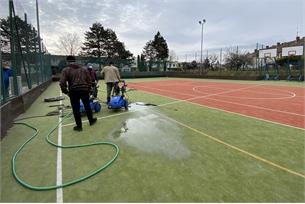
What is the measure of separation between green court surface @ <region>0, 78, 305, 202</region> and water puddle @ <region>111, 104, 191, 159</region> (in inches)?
0.7

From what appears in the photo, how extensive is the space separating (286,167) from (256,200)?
118 centimetres

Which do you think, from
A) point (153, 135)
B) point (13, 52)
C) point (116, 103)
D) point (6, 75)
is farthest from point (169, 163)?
point (13, 52)

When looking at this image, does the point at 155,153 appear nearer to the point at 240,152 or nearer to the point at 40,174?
the point at 240,152

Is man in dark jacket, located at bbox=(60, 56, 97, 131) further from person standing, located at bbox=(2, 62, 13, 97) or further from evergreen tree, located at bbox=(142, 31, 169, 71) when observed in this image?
evergreen tree, located at bbox=(142, 31, 169, 71)

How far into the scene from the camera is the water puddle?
3902mm

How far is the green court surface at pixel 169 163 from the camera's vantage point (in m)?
2.57

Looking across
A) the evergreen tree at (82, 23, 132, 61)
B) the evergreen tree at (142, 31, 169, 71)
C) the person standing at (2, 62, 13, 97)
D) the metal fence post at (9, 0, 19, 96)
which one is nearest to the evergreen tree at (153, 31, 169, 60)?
the evergreen tree at (142, 31, 169, 71)

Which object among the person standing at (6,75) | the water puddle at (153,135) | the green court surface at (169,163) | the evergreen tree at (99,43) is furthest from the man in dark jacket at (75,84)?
the evergreen tree at (99,43)

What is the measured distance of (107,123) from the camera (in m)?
5.83

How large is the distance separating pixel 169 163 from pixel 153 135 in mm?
1436

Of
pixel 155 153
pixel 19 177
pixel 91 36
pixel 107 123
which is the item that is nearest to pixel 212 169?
pixel 155 153

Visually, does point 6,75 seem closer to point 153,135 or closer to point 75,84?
Result: point 75,84

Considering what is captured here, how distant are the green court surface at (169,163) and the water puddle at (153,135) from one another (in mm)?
18

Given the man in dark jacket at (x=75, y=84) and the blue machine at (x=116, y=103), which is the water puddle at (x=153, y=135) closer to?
the blue machine at (x=116, y=103)
